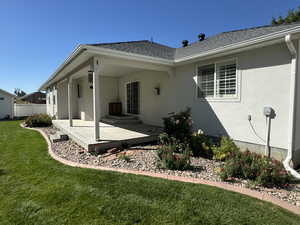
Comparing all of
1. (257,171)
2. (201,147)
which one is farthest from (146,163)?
(257,171)

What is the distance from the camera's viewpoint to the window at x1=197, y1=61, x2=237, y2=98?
Answer: 5164 millimetres

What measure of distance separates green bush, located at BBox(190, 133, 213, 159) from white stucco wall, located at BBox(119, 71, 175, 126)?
2.48 meters

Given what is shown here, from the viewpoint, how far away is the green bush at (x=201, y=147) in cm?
478

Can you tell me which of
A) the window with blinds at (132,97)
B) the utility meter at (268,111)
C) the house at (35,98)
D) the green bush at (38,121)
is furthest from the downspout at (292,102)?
the house at (35,98)

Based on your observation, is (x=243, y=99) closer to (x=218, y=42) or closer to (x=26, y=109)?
(x=218, y=42)

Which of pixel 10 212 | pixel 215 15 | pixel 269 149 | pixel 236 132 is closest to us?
pixel 10 212

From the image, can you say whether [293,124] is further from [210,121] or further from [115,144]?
[115,144]

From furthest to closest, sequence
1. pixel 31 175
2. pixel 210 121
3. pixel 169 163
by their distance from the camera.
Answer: pixel 210 121
pixel 169 163
pixel 31 175

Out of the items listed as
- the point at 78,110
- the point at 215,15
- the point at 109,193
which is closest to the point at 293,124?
the point at 109,193

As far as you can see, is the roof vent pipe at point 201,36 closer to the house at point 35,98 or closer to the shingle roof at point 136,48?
the shingle roof at point 136,48

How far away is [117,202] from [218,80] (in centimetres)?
484

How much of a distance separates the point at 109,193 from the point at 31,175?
6.42 ft

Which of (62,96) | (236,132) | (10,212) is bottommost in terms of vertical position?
(10,212)

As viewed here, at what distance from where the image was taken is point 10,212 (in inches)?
87.9
